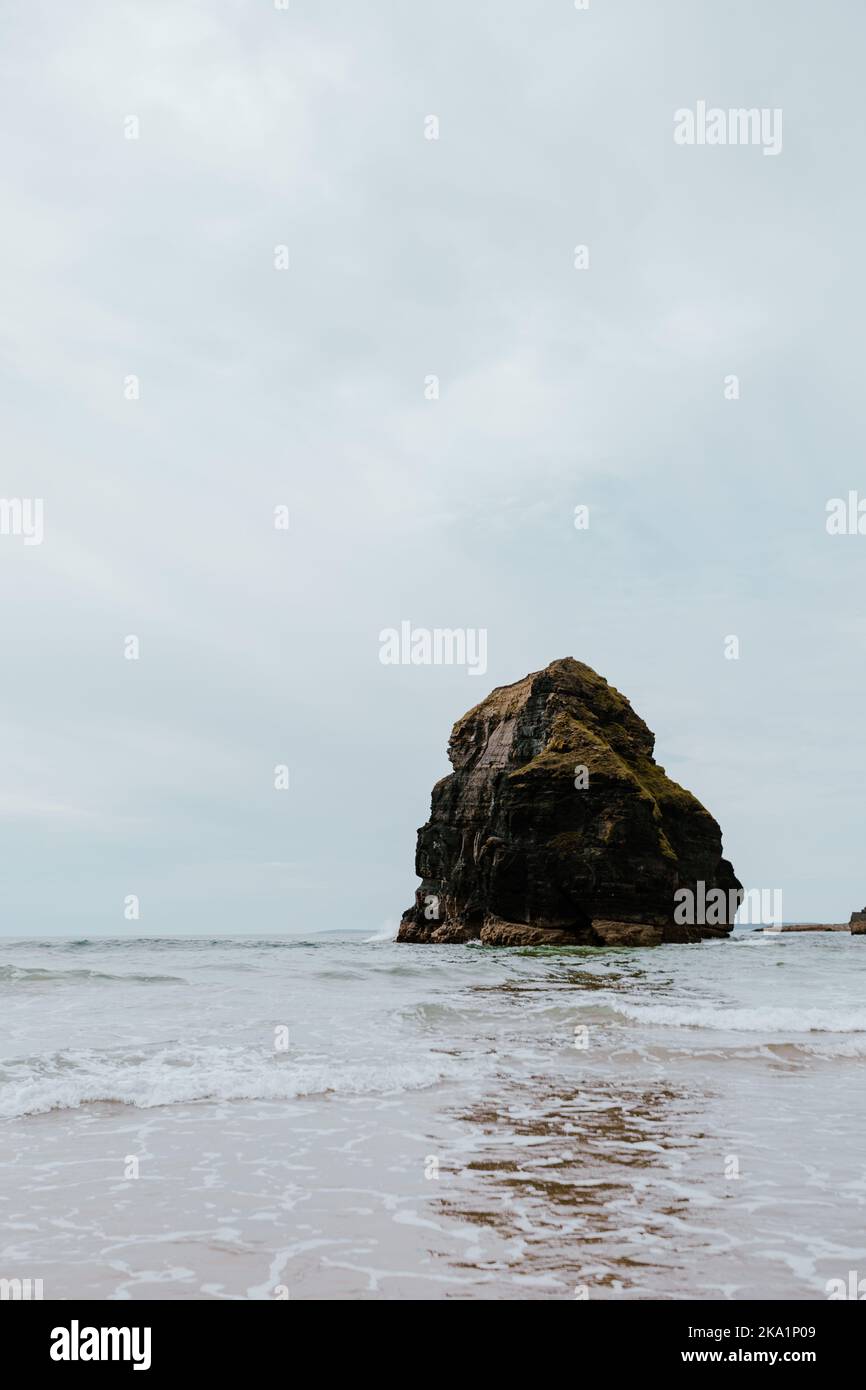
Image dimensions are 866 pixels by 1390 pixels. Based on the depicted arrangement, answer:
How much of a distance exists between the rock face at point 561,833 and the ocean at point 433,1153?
3709 cm

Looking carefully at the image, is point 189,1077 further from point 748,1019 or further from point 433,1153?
point 748,1019

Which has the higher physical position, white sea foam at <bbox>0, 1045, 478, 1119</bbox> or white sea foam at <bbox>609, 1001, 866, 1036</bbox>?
white sea foam at <bbox>0, 1045, 478, 1119</bbox>

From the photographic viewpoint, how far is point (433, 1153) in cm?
762

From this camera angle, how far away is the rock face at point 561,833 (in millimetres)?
53719

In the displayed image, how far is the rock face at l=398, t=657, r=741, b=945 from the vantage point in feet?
176

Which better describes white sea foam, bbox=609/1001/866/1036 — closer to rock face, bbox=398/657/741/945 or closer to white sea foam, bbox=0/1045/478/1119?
white sea foam, bbox=0/1045/478/1119

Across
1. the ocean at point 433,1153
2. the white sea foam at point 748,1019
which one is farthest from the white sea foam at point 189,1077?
the white sea foam at point 748,1019

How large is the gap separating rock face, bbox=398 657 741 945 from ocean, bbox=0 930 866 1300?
122 feet

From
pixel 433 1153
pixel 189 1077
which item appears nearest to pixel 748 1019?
pixel 189 1077

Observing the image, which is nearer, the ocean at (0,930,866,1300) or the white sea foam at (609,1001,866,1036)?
the ocean at (0,930,866,1300)

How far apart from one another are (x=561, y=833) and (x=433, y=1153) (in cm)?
4888

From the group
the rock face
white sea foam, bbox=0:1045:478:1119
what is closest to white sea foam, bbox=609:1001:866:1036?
white sea foam, bbox=0:1045:478:1119

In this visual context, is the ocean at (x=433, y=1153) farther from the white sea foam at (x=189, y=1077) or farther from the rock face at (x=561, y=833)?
Result: the rock face at (x=561, y=833)
